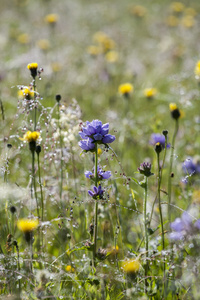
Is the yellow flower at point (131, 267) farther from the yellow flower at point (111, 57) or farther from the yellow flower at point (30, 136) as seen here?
the yellow flower at point (111, 57)

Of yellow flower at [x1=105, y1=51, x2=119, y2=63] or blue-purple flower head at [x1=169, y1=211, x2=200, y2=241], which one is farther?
yellow flower at [x1=105, y1=51, x2=119, y2=63]

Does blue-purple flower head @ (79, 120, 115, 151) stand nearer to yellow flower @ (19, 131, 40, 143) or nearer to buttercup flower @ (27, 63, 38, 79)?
yellow flower @ (19, 131, 40, 143)

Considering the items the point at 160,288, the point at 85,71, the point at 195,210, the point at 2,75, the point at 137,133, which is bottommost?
the point at 160,288

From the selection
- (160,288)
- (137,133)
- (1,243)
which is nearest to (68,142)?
(1,243)

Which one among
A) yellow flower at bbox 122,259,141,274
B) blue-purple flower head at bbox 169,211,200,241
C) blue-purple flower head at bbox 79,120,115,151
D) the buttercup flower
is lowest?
yellow flower at bbox 122,259,141,274

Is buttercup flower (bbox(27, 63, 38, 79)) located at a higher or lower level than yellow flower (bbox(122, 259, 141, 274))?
higher

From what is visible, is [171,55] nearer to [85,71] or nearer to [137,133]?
[85,71]

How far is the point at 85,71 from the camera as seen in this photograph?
5.33m

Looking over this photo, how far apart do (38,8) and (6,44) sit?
382 centimetres

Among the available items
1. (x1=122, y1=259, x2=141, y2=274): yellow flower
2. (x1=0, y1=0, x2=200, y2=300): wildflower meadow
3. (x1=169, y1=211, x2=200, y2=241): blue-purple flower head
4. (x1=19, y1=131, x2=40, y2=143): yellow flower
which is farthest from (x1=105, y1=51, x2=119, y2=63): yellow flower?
(x1=122, y1=259, x2=141, y2=274): yellow flower

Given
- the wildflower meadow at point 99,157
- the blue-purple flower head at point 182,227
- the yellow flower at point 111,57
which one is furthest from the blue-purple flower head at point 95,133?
the yellow flower at point 111,57

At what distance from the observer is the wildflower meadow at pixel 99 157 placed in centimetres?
145

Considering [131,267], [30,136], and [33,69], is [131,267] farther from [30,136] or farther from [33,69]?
[33,69]

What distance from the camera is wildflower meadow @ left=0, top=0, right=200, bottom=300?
4.77 feet
